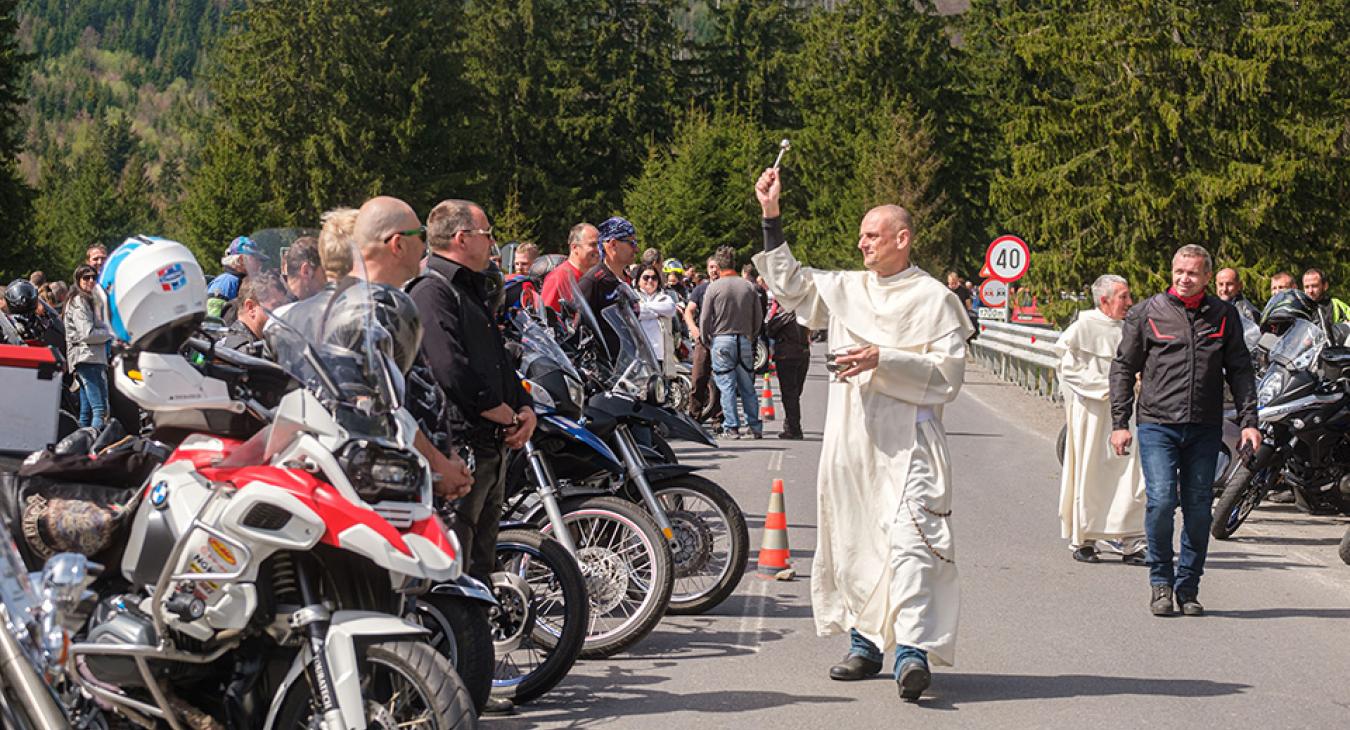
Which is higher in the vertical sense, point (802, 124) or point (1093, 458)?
point (802, 124)

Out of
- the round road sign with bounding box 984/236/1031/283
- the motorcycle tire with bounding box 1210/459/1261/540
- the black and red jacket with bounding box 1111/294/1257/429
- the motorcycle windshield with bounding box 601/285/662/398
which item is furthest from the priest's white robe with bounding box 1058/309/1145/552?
the round road sign with bounding box 984/236/1031/283

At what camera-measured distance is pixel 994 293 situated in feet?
110

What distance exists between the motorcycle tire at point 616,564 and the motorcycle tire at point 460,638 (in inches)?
82.7

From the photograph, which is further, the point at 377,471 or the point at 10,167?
the point at 10,167

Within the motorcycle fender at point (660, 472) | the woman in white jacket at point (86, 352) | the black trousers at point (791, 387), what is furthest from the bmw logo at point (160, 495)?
the black trousers at point (791, 387)

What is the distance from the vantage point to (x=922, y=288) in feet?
24.6

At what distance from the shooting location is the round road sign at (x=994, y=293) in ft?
109

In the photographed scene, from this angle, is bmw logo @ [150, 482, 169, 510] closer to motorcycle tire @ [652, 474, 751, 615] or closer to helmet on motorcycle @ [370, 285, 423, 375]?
helmet on motorcycle @ [370, 285, 423, 375]

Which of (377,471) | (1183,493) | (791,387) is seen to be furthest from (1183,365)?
(791,387)

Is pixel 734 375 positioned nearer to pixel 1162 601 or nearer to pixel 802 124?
pixel 1162 601

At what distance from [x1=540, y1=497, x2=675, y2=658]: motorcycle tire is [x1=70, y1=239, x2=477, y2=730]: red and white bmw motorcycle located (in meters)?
2.78

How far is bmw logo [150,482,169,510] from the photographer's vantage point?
5.12m

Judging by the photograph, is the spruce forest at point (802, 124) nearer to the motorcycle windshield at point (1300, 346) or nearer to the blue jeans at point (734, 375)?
the blue jeans at point (734, 375)

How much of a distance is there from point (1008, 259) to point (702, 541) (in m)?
23.1
